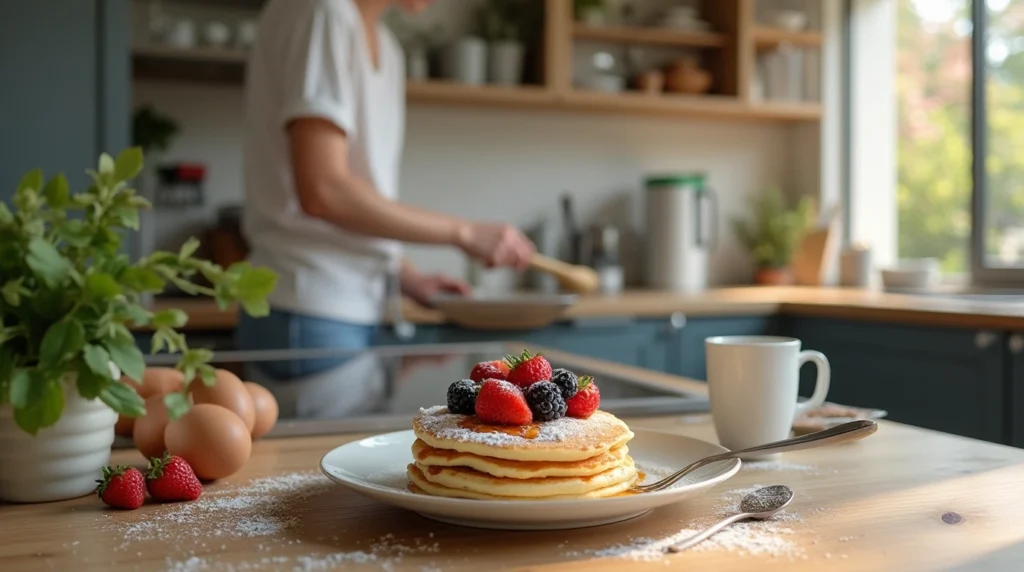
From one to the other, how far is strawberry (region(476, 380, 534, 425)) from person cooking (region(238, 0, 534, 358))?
113 centimetres

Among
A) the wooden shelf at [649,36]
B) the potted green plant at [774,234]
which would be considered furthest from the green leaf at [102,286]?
the potted green plant at [774,234]

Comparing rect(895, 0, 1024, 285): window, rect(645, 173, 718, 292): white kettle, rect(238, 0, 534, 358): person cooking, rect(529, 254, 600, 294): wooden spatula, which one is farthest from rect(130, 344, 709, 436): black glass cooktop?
rect(895, 0, 1024, 285): window

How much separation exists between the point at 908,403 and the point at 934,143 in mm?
1326

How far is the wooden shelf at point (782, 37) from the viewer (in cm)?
358

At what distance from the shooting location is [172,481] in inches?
29.3

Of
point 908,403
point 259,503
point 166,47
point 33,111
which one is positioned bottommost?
point 908,403

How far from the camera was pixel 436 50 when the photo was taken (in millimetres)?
3289

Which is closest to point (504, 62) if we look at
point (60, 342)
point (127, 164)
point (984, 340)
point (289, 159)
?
point (289, 159)

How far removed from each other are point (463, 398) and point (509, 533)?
117mm

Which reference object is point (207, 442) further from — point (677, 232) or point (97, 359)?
point (677, 232)

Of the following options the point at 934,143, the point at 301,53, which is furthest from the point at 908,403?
the point at 301,53

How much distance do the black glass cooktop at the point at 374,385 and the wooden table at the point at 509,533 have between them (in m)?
0.23

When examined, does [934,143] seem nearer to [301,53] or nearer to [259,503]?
[301,53]

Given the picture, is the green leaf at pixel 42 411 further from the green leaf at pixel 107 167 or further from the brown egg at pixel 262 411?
the brown egg at pixel 262 411
